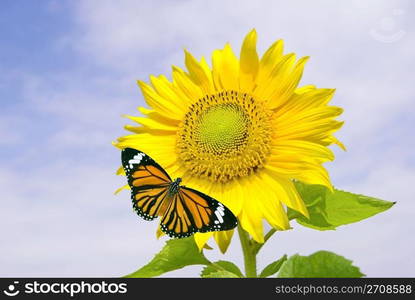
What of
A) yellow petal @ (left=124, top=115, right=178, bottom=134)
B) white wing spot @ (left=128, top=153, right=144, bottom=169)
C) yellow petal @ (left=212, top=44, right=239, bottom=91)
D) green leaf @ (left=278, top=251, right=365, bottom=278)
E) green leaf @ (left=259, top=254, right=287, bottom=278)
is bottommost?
green leaf @ (left=278, top=251, right=365, bottom=278)

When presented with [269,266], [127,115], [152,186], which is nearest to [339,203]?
[269,266]

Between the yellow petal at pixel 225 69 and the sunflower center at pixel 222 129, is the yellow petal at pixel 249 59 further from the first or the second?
the sunflower center at pixel 222 129

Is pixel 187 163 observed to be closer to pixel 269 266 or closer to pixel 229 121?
pixel 229 121

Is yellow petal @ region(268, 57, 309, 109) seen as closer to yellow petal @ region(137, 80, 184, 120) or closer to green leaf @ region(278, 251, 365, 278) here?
yellow petal @ region(137, 80, 184, 120)

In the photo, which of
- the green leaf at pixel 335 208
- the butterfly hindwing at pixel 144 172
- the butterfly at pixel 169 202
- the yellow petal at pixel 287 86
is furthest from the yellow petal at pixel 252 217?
the yellow petal at pixel 287 86

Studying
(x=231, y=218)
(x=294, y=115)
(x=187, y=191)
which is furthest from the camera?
(x=294, y=115)

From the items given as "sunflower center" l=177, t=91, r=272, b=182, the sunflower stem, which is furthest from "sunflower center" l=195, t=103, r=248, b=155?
the sunflower stem

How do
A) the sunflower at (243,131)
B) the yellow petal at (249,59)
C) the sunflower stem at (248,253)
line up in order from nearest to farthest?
the sunflower at (243,131)
the sunflower stem at (248,253)
the yellow petal at (249,59)
